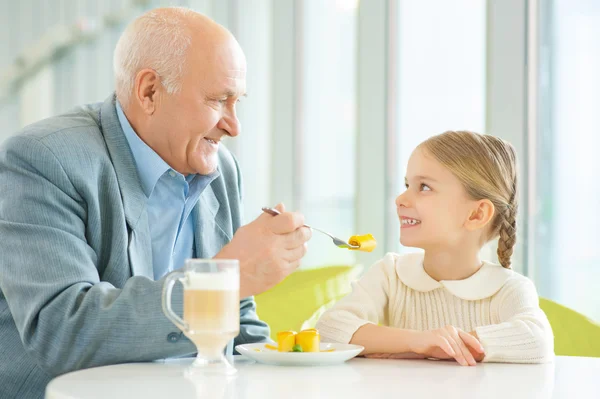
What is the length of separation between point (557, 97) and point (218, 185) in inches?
80.2

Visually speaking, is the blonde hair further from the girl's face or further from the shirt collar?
the shirt collar

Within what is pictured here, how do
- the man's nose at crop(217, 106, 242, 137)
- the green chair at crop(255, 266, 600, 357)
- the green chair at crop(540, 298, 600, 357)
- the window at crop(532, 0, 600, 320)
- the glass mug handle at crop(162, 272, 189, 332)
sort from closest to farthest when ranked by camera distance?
the glass mug handle at crop(162, 272, 189, 332), the man's nose at crop(217, 106, 242, 137), the green chair at crop(540, 298, 600, 357), the green chair at crop(255, 266, 600, 357), the window at crop(532, 0, 600, 320)

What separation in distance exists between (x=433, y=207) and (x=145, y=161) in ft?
2.08

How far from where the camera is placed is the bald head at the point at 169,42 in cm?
182

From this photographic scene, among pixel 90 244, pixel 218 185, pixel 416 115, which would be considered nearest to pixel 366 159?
pixel 416 115

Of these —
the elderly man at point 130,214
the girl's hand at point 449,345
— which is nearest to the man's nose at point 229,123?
the elderly man at point 130,214

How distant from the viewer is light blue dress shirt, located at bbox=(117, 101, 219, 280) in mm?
1775

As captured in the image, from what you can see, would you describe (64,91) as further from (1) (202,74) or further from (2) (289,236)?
(2) (289,236)

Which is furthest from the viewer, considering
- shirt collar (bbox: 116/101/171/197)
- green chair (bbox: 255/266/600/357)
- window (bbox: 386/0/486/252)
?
window (bbox: 386/0/486/252)

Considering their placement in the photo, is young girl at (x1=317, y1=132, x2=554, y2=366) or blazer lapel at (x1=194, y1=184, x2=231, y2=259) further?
blazer lapel at (x1=194, y1=184, x2=231, y2=259)

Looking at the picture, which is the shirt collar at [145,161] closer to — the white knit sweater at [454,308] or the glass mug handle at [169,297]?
the white knit sweater at [454,308]

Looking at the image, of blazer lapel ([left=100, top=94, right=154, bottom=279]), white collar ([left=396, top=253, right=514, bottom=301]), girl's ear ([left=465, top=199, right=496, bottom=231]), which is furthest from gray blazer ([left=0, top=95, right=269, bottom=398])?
girl's ear ([left=465, top=199, right=496, bottom=231])

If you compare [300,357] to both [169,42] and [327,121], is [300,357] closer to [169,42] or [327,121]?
[169,42]

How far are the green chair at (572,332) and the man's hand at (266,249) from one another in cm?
92
